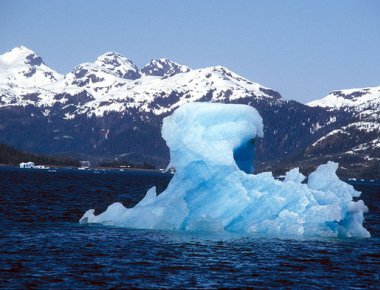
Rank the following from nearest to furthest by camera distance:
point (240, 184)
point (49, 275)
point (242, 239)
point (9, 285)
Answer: point (9, 285) < point (49, 275) < point (242, 239) < point (240, 184)

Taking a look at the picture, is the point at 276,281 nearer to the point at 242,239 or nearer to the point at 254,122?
the point at 242,239

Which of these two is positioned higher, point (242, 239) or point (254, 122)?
point (254, 122)

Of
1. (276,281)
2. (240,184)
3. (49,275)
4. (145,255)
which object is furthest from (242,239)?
(49,275)

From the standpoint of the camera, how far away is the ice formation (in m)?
50.9

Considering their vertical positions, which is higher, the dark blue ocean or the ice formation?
the ice formation

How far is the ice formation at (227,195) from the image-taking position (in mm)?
50938

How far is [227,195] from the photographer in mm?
51938

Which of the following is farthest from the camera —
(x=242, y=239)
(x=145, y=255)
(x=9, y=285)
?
(x=242, y=239)

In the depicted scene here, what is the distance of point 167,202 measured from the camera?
167 feet

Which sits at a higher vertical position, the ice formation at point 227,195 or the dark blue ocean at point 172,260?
the ice formation at point 227,195

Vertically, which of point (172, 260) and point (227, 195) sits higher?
point (227, 195)

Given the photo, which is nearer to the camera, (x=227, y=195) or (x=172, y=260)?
(x=172, y=260)

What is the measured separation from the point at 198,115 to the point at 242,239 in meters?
10.2

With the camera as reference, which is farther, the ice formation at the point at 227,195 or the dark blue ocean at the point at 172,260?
the ice formation at the point at 227,195
